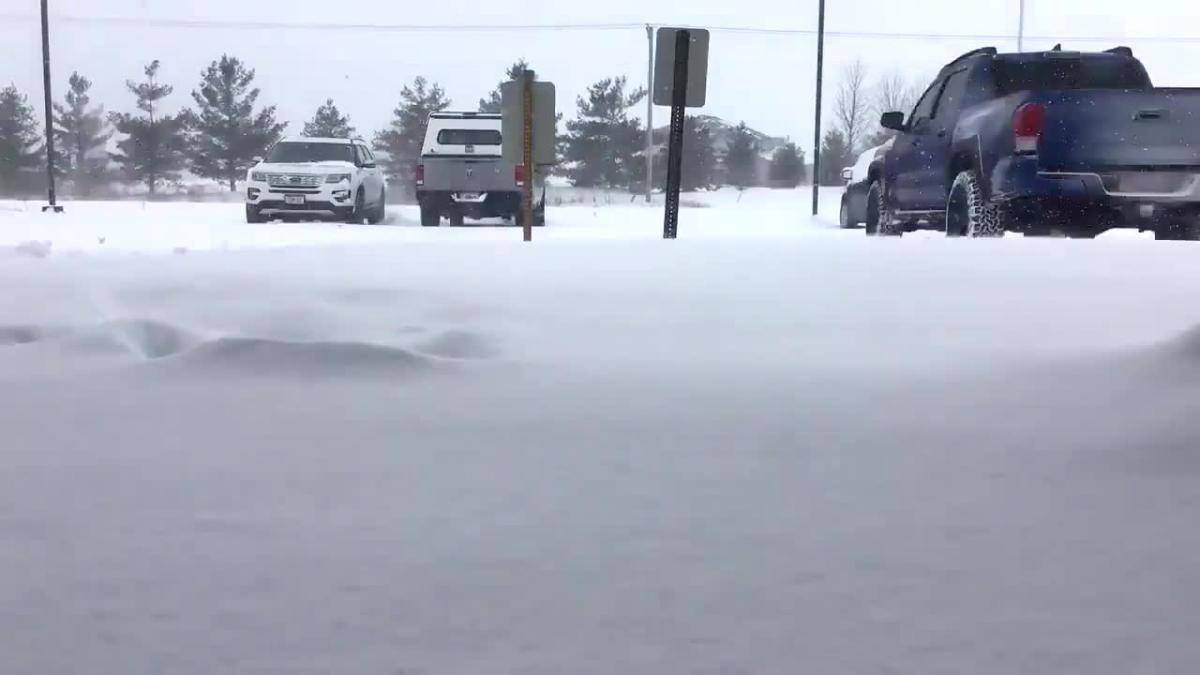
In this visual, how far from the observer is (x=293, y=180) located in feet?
56.4

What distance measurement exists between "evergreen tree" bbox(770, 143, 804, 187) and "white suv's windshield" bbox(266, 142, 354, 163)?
46.7ft

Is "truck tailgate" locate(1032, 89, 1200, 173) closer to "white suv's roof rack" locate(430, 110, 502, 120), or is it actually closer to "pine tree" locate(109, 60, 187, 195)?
"white suv's roof rack" locate(430, 110, 502, 120)

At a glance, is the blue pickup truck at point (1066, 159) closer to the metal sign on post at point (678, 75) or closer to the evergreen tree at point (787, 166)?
the metal sign on post at point (678, 75)

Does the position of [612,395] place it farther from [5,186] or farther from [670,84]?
[5,186]

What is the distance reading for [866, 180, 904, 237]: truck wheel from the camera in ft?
34.7

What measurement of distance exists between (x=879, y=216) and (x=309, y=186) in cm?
966

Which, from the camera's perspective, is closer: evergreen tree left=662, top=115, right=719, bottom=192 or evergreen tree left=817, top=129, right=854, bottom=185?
evergreen tree left=817, top=129, right=854, bottom=185

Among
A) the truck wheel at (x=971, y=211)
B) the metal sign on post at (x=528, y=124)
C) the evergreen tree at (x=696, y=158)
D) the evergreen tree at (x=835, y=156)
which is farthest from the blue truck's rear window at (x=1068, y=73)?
the evergreen tree at (x=696, y=158)

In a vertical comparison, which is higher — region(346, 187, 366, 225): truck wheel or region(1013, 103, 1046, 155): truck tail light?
region(1013, 103, 1046, 155): truck tail light

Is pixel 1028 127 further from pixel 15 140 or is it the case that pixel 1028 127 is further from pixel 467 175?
pixel 15 140

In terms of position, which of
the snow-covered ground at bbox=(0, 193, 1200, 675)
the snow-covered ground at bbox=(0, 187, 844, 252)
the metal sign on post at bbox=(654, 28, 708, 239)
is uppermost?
the metal sign on post at bbox=(654, 28, 708, 239)

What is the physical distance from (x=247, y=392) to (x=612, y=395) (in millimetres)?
890

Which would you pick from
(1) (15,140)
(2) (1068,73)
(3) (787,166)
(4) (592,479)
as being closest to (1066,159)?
(2) (1068,73)

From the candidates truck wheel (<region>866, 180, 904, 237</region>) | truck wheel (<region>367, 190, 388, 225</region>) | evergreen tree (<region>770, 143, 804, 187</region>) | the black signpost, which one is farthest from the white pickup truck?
evergreen tree (<region>770, 143, 804, 187</region>)
